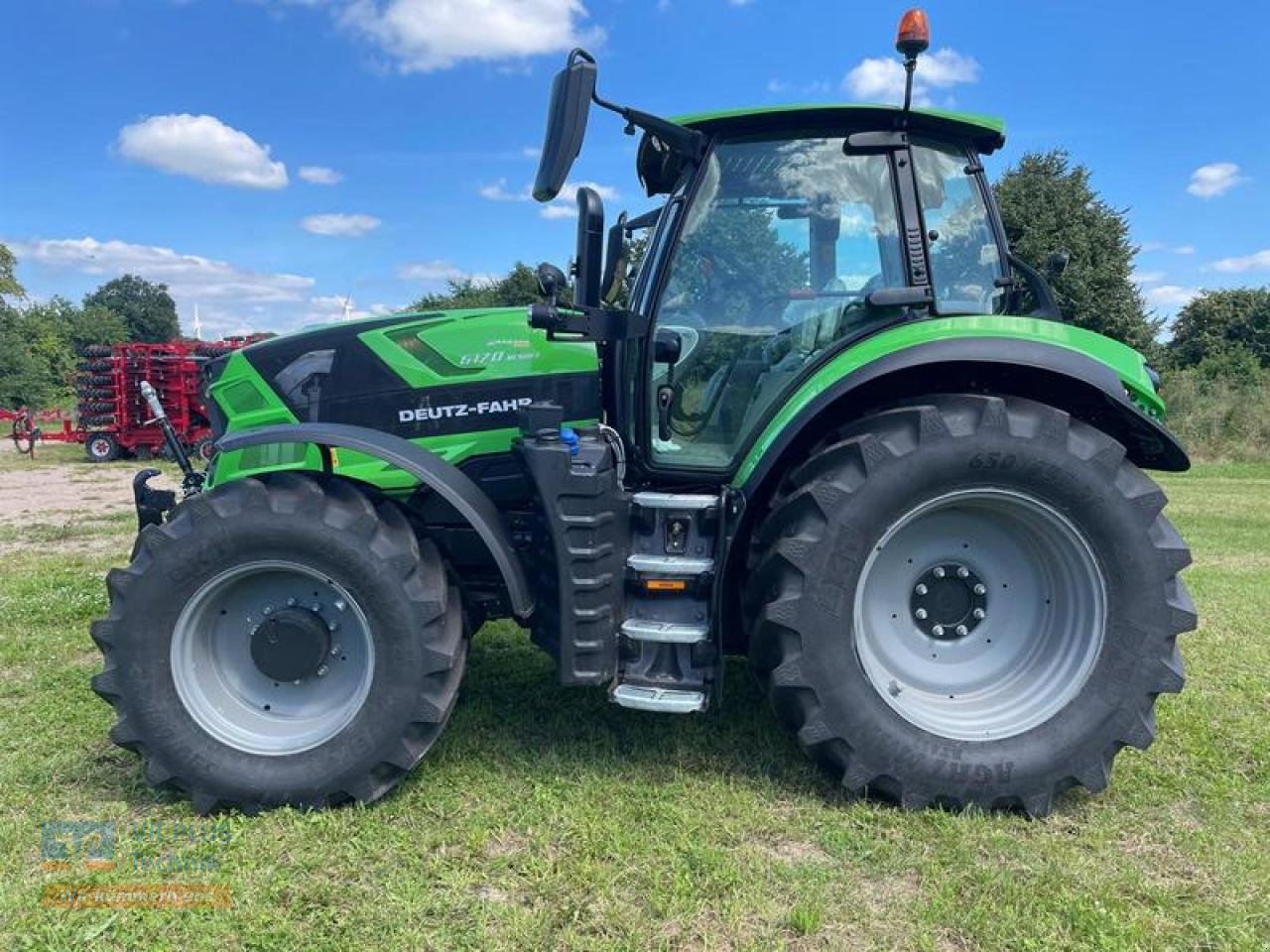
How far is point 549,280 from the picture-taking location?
3.15 meters

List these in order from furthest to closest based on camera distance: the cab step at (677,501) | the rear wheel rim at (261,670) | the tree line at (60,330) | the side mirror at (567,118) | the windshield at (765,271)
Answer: the tree line at (60,330)
the windshield at (765,271)
the cab step at (677,501)
the rear wheel rim at (261,670)
the side mirror at (567,118)

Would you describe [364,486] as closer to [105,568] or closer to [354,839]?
[354,839]

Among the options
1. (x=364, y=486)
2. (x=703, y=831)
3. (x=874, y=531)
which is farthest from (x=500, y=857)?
(x=874, y=531)

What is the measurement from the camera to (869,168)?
325cm

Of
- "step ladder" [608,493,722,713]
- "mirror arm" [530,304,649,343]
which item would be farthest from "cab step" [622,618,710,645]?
"mirror arm" [530,304,649,343]

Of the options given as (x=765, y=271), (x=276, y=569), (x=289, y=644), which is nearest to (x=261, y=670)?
(x=289, y=644)

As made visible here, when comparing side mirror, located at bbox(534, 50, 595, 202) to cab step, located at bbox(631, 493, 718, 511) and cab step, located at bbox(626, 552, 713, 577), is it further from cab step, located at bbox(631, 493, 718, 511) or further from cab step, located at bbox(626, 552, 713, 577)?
cab step, located at bbox(626, 552, 713, 577)

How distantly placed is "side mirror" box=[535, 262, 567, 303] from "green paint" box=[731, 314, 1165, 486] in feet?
3.11

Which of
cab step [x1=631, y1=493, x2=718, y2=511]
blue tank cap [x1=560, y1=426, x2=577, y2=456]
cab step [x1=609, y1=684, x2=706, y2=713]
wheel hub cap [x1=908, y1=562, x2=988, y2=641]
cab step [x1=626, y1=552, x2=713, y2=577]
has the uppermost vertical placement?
blue tank cap [x1=560, y1=426, x2=577, y2=456]

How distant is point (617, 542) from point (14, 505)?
10.4 m

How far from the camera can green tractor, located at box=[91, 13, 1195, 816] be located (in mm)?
2908

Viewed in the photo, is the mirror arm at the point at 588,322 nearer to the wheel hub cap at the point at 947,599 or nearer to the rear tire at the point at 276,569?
the rear tire at the point at 276,569

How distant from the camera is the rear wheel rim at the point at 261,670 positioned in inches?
118

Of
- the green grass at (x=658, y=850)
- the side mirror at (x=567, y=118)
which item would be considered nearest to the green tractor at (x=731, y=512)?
the side mirror at (x=567, y=118)
